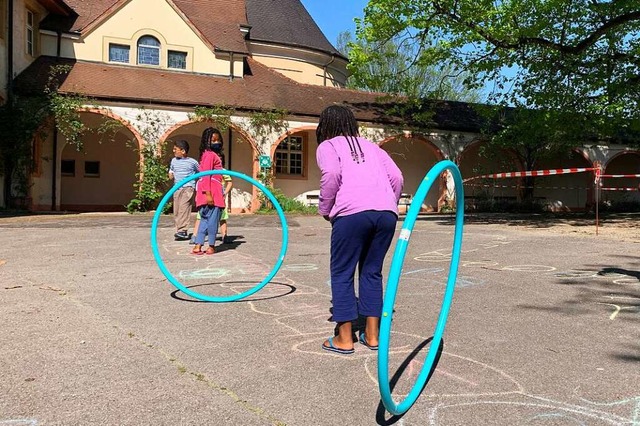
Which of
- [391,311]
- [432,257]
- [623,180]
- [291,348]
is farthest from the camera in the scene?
[623,180]

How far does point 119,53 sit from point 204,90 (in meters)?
3.90

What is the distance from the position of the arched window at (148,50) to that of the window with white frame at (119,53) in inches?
19.7

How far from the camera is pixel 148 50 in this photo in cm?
2367

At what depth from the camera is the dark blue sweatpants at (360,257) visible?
399cm

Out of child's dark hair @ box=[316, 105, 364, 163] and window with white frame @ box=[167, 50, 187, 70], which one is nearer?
child's dark hair @ box=[316, 105, 364, 163]

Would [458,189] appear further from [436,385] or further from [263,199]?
[263,199]

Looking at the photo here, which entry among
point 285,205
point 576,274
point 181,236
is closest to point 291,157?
point 285,205

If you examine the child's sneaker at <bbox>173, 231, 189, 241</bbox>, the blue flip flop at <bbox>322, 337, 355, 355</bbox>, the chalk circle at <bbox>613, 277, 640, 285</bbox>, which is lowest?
the blue flip flop at <bbox>322, 337, 355, 355</bbox>

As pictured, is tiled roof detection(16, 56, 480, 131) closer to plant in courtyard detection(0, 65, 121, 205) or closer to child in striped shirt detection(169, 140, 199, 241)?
plant in courtyard detection(0, 65, 121, 205)

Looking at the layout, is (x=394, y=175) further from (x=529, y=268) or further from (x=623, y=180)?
(x=623, y=180)

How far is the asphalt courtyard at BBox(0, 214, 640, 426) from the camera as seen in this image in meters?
3.14

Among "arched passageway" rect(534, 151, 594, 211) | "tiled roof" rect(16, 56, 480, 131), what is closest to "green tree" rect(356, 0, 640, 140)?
"tiled roof" rect(16, 56, 480, 131)

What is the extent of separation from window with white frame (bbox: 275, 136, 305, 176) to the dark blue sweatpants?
817 inches

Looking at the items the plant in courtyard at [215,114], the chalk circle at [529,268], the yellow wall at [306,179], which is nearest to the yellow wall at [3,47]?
the plant in courtyard at [215,114]
